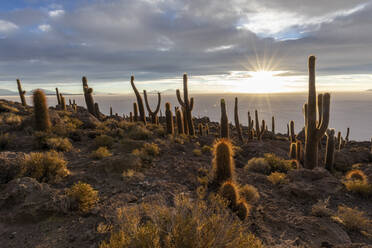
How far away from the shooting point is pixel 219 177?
793 centimetres

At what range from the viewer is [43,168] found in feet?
22.9

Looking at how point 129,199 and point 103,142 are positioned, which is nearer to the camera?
point 129,199

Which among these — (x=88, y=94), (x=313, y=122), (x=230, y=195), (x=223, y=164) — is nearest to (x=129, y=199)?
(x=230, y=195)

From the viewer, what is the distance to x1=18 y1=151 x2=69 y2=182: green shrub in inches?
265

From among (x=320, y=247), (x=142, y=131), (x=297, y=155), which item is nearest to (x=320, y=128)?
(x=297, y=155)

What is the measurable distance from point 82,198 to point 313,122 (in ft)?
41.8

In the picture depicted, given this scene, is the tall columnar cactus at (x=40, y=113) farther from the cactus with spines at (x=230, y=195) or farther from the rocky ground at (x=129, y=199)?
the cactus with spines at (x=230, y=195)

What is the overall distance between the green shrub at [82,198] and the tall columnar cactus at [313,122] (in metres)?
12.4

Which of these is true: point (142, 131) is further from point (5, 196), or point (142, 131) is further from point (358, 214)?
point (358, 214)

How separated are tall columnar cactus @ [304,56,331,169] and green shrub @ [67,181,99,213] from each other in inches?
487

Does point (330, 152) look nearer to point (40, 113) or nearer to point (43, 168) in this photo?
point (43, 168)

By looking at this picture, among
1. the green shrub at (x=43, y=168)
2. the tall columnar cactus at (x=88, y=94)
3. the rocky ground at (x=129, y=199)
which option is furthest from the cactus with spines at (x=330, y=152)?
the tall columnar cactus at (x=88, y=94)

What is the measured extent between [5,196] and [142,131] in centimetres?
1036

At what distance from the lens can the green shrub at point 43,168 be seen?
673 cm
